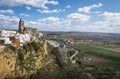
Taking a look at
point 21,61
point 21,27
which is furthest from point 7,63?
point 21,27

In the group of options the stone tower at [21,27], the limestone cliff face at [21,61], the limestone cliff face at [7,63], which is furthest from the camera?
the stone tower at [21,27]

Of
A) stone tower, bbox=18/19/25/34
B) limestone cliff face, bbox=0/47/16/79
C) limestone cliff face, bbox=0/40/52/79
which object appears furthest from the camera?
stone tower, bbox=18/19/25/34

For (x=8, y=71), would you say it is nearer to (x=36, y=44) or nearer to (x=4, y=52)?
(x=4, y=52)

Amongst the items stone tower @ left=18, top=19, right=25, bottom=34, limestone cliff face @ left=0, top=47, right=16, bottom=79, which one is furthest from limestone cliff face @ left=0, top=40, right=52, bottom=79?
stone tower @ left=18, top=19, right=25, bottom=34

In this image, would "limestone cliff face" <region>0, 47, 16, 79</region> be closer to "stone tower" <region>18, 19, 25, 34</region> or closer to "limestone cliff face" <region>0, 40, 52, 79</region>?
"limestone cliff face" <region>0, 40, 52, 79</region>

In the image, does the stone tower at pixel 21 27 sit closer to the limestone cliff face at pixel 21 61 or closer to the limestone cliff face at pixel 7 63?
the limestone cliff face at pixel 21 61

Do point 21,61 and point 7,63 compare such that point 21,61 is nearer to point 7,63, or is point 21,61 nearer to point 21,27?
point 7,63

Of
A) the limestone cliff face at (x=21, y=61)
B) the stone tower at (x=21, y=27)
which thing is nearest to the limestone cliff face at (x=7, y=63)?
the limestone cliff face at (x=21, y=61)

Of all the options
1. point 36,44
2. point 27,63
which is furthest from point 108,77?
point 27,63
